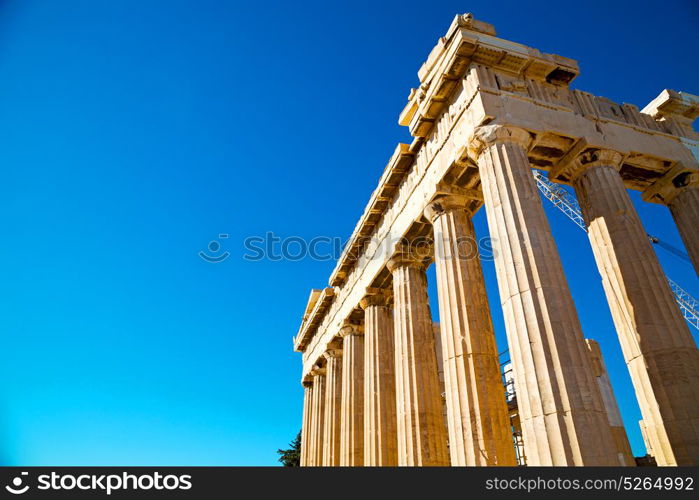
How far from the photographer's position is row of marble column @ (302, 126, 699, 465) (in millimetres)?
10469

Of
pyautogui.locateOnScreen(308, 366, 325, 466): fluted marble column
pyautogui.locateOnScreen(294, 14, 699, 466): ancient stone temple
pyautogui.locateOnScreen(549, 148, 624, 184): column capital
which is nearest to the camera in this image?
pyautogui.locateOnScreen(294, 14, 699, 466): ancient stone temple

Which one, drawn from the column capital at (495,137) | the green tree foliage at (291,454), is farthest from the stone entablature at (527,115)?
the green tree foliage at (291,454)

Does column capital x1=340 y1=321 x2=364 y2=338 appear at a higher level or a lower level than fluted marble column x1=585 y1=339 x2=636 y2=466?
higher

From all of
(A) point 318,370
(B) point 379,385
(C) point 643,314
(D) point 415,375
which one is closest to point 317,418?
(A) point 318,370

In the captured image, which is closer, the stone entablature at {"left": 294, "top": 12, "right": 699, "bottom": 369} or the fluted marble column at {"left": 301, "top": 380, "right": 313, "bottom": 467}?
the stone entablature at {"left": 294, "top": 12, "right": 699, "bottom": 369}

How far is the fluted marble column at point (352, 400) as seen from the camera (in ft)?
81.9

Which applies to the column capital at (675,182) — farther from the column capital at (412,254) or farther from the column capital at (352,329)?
the column capital at (352,329)

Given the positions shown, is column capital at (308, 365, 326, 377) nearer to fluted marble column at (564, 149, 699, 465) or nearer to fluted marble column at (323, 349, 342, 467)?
fluted marble column at (323, 349, 342, 467)

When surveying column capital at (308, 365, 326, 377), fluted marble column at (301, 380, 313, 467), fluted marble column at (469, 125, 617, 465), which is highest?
column capital at (308, 365, 326, 377)

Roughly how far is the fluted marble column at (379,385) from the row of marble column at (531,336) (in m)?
0.11

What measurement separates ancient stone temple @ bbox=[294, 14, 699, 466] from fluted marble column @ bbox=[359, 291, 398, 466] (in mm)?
80

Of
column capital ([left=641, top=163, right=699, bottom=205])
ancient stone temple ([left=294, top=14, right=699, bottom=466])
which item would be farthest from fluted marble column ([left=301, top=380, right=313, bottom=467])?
column capital ([left=641, top=163, right=699, bottom=205])
